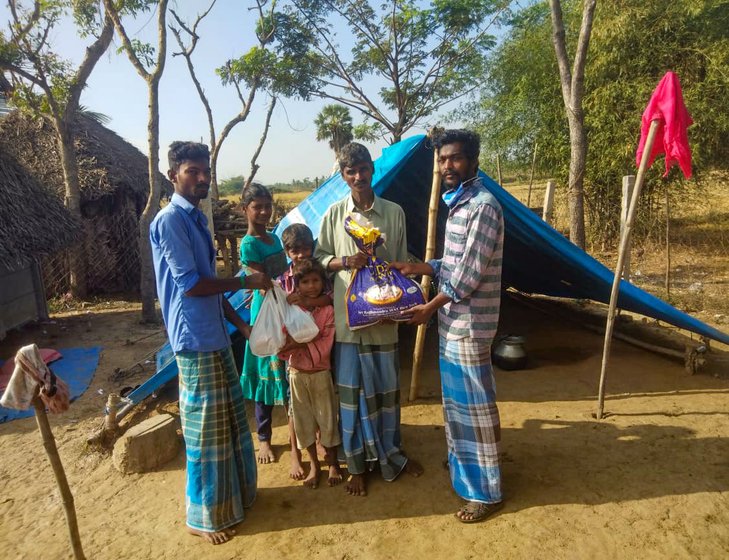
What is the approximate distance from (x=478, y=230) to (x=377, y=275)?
558mm

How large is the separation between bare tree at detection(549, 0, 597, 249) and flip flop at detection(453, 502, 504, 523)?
481 cm

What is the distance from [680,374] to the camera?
12.8ft

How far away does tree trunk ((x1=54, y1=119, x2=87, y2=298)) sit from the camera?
7.13 meters

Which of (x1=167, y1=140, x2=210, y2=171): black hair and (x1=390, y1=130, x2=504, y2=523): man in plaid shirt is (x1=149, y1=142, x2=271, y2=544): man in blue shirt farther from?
(x1=390, y1=130, x2=504, y2=523): man in plaid shirt

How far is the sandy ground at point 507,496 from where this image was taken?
215 cm

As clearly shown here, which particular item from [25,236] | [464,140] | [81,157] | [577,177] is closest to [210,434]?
[464,140]

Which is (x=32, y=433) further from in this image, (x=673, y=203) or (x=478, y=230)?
(x=673, y=203)

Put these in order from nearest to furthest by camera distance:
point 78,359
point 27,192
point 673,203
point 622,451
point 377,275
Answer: point 377,275 < point 622,451 < point 78,359 < point 27,192 < point 673,203

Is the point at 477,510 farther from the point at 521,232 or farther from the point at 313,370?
the point at 521,232

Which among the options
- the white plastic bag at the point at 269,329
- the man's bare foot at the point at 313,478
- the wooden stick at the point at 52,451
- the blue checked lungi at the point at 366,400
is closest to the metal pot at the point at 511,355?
the blue checked lungi at the point at 366,400

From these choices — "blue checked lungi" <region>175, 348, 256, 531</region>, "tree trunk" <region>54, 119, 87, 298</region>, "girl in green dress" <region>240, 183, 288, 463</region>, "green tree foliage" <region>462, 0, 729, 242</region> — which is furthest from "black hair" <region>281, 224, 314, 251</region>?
"green tree foliage" <region>462, 0, 729, 242</region>

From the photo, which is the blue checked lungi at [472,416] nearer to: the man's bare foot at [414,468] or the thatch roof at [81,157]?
the man's bare foot at [414,468]

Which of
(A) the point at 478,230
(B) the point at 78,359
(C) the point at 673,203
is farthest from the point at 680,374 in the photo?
(C) the point at 673,203

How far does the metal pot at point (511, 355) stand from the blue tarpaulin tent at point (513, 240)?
740 millimetres
